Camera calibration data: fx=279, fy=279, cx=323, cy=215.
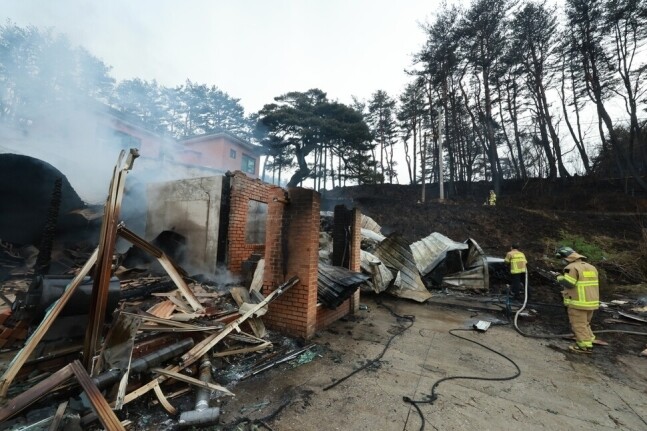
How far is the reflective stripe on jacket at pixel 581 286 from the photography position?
15.3 ft

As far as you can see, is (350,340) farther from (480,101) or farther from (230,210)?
(480,101)

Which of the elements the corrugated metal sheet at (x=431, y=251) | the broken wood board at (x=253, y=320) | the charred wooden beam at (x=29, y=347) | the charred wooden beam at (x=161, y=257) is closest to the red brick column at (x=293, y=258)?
the broken wood board at (x=253, y=320)

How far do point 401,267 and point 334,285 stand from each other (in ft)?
13.1

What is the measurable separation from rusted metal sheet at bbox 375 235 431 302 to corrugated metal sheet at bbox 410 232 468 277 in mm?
1256

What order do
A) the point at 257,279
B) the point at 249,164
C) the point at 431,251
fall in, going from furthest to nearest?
the point at 249,164
the point at 431,251
the point at 257,279

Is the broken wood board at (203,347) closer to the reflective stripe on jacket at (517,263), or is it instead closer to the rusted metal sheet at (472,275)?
the reflective stripe on jacket at (517,263)

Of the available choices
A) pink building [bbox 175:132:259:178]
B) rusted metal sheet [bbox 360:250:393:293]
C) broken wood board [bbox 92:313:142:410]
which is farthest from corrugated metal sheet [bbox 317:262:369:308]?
pink building [bbox 175:132:259:178]

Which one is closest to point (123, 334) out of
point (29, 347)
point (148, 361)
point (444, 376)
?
point (148, 361)

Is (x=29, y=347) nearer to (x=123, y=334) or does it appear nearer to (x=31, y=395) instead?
(x=31, y=395)

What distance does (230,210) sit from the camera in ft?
20.2

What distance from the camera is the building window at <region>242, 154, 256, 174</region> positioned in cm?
2586

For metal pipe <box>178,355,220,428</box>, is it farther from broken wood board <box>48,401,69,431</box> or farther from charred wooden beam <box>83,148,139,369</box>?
charred wooden beam <box>83,148,139,369</box>

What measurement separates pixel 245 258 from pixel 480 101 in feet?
69.7

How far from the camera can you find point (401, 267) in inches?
325
